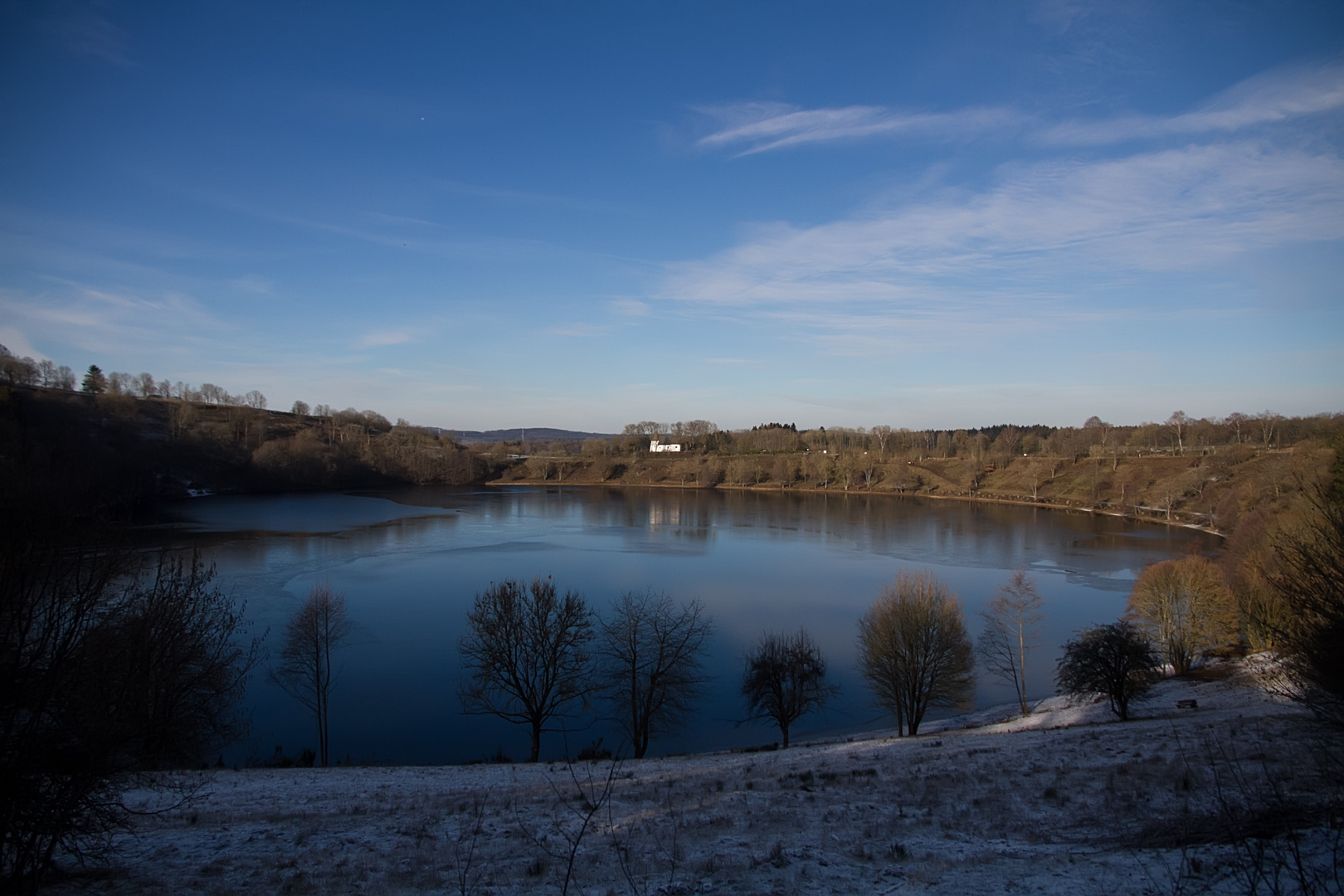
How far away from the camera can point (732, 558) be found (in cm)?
4044

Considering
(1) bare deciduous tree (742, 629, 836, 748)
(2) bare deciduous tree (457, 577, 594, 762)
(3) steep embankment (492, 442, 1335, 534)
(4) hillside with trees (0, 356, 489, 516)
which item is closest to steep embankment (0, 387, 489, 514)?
(4) hillside with trees (0, 356, 489, 516)

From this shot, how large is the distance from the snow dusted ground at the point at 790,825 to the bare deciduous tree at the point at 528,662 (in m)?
5.12

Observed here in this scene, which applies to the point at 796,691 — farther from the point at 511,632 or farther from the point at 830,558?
the point at 830,558

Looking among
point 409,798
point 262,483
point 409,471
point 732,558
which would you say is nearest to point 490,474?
point 409,471

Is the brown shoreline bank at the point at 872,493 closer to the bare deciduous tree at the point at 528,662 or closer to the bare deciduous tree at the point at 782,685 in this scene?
the bare deciduous tree at the point at 782,685

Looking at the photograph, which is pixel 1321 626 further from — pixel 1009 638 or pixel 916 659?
pixel 1009 638

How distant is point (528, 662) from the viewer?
54.5ft

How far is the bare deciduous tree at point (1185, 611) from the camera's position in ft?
65.3

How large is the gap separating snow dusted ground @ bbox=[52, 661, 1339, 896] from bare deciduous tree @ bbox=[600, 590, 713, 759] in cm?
506

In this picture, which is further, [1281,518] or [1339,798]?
[1281,518]

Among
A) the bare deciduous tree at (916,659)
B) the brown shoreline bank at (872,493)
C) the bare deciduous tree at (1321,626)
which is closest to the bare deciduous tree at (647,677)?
the bare deciduous tree at (916,659)

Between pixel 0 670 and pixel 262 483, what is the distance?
8273 centimetres

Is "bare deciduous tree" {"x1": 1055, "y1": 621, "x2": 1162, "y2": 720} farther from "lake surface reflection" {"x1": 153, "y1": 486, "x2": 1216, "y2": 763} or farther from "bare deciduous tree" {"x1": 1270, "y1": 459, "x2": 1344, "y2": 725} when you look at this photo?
"bare deciduous tree" {"x1": 1270, "y1": 459, "x2": 1344, "y2": 725}

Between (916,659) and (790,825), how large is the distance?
1224 cm
